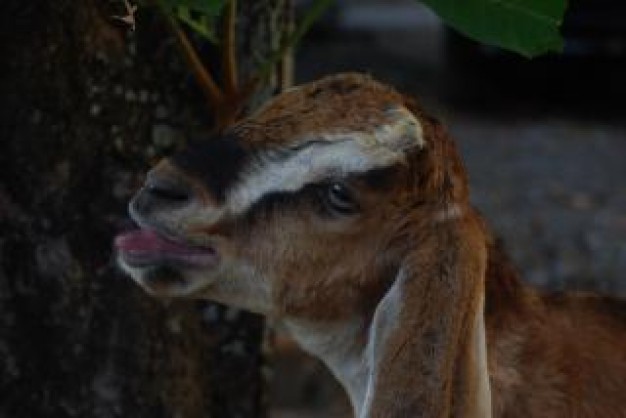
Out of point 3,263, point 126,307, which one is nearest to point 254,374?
point 126,307

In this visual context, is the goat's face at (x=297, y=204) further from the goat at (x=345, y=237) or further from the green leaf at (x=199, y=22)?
the green leaf at (x=199, y=22)

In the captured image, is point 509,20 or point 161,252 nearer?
point 161,252

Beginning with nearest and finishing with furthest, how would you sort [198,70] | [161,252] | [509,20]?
[161,252]
[509,20]
[198,70]

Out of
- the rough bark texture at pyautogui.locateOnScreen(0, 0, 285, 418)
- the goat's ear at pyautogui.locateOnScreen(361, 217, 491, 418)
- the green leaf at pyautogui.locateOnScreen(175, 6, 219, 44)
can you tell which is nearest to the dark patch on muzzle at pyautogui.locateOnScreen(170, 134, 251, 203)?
the goat's ear at pyautogui.locateOnScreen(361, 217, 491, 418)

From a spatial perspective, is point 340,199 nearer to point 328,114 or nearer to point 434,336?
point 328,114

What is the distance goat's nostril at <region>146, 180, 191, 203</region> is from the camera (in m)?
4.24

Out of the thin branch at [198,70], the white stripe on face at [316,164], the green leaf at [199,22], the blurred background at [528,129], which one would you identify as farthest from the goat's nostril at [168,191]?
the blurred background at [528,129]

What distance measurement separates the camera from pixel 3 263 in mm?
5719

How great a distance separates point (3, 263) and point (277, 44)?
44.0 inches

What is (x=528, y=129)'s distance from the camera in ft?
59.3

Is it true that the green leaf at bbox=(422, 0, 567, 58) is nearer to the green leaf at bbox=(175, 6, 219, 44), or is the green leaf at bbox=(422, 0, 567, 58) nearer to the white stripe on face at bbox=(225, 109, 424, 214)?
the white stripe on face at bbox=(225, 109, 424, 214)

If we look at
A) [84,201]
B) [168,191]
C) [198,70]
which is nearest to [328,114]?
[168,191]

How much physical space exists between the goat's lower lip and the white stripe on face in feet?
0.50

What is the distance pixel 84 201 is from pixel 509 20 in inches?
70.4
